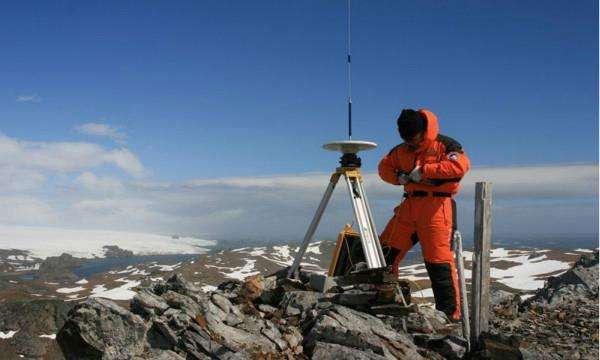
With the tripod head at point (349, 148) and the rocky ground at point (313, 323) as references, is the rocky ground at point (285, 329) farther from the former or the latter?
the tripod head at point (349, 148)

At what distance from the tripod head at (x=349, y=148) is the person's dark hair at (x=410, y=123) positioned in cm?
72

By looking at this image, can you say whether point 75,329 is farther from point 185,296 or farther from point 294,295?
point 294,295

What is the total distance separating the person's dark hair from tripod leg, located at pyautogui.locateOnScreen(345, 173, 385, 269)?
128 cm

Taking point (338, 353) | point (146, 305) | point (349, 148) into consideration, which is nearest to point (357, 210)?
point (349, 148)

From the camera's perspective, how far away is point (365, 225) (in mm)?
8578

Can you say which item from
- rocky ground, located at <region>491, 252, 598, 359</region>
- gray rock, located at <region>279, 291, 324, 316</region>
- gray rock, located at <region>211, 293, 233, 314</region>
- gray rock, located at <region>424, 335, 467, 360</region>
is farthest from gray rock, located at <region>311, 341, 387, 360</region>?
rocky ground, located at <region>491, 252, 598, 359</region>

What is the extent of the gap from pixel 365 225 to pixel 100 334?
15.8ft

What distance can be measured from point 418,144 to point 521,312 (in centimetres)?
579

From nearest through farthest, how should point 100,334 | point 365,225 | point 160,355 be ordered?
point 160,355
point 100,334
point 365,225

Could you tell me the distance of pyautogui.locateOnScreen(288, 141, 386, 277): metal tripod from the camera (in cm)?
843

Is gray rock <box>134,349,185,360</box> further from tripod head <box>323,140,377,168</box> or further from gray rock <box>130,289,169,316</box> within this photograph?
tripod head <box>323,140,377,168</box>

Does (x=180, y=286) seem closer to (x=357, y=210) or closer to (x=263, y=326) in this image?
(x=263, y=326)

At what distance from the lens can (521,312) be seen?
11.1 m

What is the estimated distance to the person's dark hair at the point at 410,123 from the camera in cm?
816
